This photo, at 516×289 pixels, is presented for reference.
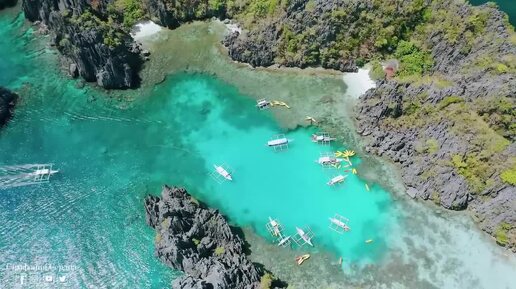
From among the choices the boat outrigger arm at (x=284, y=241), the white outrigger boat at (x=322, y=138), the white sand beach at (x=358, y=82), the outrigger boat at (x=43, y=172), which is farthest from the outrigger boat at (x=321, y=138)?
the outrigger boat at (x=43, y=172)

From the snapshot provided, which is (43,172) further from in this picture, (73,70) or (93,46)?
(93,46)

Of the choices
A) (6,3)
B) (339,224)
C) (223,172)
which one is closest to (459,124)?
(339,224)

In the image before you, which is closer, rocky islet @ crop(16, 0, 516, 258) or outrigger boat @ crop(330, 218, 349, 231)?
outrigger boat @ crop(330, 218, 349, 231)

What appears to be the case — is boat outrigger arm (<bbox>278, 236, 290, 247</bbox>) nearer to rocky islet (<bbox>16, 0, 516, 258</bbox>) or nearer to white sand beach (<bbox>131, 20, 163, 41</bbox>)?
rocky islet (<bbox>16, 0, 516, 258</bbox>)

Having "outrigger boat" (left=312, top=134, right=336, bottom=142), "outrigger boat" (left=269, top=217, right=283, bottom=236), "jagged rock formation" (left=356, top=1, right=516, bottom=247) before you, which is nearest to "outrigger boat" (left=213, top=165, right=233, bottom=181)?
"outrigger boat" (left=269, top=217, right=283, bottom=236)

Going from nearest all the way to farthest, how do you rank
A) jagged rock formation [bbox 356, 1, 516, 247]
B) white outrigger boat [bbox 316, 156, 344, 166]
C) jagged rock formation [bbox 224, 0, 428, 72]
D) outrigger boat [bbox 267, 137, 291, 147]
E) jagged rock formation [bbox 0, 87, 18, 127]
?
jagged rock formation [bbox 356, 1, 516, 247], white outrigger boat [bbox 316, 156, 344, 166], outrigger boat [bbox 267, 137, 291, 147], jagged rock formation [bbox 0, 87, 18, 127], jagged rock formation [bbox 224, 0, 428, 72]

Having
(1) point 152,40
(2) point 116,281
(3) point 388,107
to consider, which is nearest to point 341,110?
(3) point 388,107

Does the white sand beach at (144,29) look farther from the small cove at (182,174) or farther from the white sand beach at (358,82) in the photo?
the white sand beach at (358,82)
